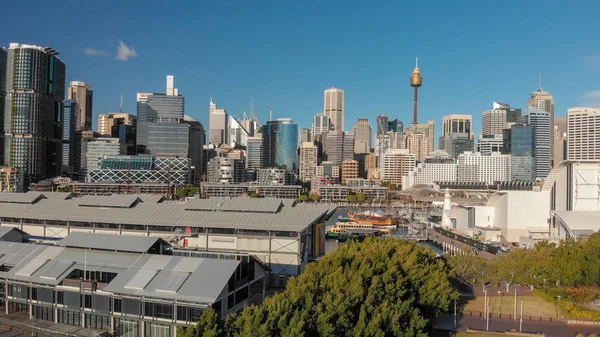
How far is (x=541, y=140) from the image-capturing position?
529 ft

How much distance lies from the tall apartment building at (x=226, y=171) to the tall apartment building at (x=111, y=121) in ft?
189

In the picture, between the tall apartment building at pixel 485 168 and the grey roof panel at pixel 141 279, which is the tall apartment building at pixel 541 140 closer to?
the tall apartment building at pixel 485 168

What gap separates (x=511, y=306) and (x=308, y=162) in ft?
464

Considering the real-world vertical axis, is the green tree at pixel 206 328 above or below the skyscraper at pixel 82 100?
below

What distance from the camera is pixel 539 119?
162125 millimetres

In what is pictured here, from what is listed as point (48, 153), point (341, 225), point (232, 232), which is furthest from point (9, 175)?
point (232, 232)

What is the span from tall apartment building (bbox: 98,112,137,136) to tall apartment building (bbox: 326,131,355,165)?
68.8 m

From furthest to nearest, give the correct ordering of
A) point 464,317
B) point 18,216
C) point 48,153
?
point 48,153 → point 18,216 → point 464,317

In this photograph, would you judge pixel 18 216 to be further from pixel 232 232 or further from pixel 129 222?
pixel 232 232

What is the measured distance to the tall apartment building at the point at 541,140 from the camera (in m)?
159

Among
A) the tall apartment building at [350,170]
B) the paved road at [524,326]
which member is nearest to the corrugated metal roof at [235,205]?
the paved road at [524,326]

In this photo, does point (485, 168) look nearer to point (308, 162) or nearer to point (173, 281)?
point (308, 162)

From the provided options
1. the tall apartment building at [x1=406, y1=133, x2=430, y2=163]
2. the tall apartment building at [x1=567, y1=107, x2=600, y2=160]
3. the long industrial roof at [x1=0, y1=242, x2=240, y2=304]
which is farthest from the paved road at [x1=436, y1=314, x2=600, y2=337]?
the tall apartment building at [x1=406, y1=133, x2=430, y2=163]

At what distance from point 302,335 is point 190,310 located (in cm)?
445
